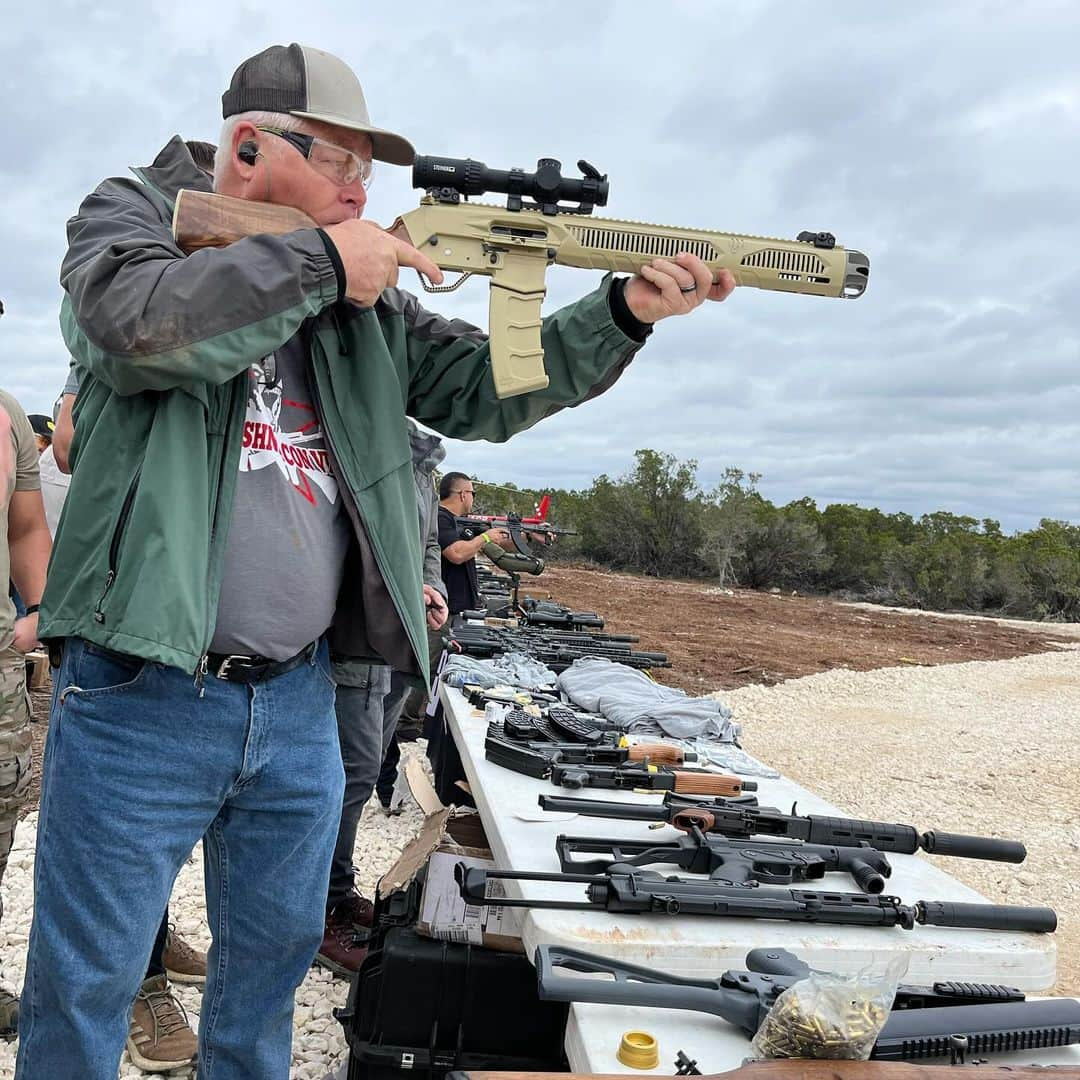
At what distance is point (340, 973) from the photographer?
3.81m

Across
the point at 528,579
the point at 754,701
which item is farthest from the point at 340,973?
the point at 528,579

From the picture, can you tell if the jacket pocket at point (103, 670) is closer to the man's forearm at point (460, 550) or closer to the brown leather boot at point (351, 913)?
the brown leather boot at point (351, 913)

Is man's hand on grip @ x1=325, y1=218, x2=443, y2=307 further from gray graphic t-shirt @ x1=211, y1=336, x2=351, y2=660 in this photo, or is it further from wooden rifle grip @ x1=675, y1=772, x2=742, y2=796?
wooden rifle grip @ x1=675, y1=772, x2=742, y2=796

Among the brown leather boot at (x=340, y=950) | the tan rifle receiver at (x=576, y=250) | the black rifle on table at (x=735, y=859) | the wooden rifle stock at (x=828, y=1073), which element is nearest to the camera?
the wooden rifle stock at (x=828, y=1073)

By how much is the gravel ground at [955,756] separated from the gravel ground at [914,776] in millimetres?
17

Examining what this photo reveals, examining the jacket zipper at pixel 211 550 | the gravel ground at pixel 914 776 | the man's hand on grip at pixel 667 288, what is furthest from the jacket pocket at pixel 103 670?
the gravel ground at pixel 914 776

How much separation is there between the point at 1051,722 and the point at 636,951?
1109 cm

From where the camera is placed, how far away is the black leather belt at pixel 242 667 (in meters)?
1.92

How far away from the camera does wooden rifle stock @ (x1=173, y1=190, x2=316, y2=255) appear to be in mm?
1930

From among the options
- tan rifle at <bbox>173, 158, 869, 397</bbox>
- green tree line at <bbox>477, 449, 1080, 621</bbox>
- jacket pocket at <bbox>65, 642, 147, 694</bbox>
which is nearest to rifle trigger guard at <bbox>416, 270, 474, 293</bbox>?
tan rifle at <bbox>173, 158, 869, 397</bbox>

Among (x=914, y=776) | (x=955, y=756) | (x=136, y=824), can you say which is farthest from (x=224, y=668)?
(x=955, y=756)

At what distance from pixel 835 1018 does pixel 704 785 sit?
1.86m

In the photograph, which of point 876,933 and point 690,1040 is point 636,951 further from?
point 876,933

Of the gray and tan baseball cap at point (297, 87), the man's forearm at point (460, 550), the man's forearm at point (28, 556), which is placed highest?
the gray and tan baseball cap at point (297, 87)
